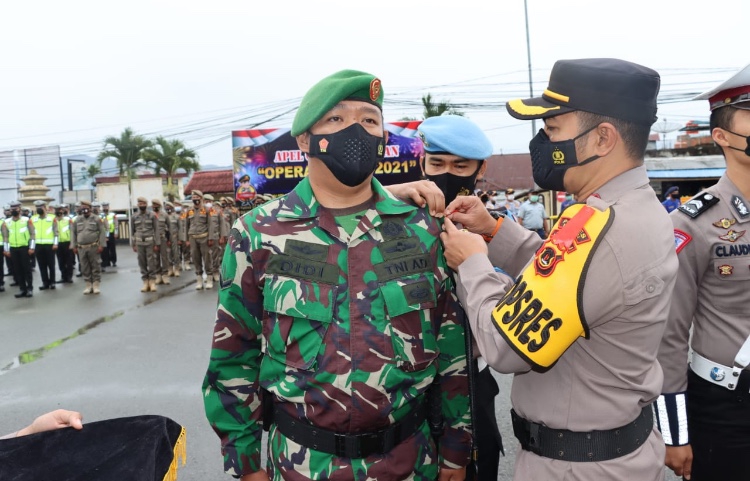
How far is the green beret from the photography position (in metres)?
1.74

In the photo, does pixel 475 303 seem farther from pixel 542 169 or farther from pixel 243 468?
pixel 243 468

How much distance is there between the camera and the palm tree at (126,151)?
101 ft

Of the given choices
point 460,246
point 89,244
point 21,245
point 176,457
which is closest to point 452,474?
point 460,246

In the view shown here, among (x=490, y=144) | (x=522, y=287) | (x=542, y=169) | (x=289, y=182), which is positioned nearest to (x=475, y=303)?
(x=522, y=287)

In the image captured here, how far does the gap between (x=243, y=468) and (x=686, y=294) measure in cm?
170

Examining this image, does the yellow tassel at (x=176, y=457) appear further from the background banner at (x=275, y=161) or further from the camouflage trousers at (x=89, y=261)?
the background banner at (x=275, y=161)

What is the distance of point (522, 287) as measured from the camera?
1453mm

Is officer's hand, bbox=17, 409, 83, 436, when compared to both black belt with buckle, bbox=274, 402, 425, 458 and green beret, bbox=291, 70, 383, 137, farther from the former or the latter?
green beret, bbox=291, 70, 383, 137

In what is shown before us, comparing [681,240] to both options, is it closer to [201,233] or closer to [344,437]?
[344,437]

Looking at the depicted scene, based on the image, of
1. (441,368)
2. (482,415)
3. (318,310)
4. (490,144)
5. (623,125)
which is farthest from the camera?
(490,144)

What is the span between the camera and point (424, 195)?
199cm

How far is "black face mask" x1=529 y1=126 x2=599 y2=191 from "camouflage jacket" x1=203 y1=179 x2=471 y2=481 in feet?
1.38

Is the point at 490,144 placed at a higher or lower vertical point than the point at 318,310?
higher

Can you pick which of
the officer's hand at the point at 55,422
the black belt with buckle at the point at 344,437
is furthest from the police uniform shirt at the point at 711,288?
the officer's hand at the point at 55,422
